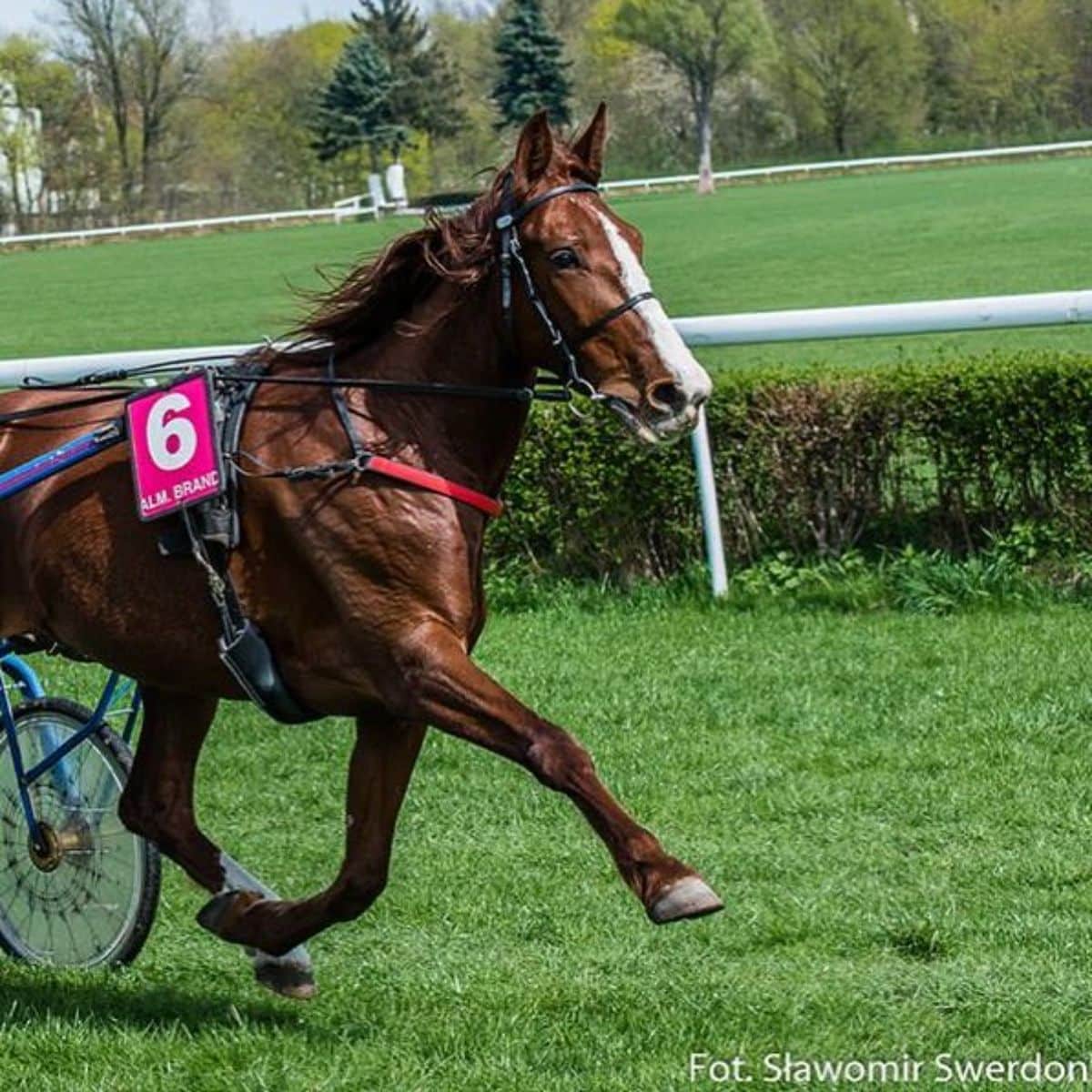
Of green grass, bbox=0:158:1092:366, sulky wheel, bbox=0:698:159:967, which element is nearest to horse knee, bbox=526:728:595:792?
sulky wheel, bbox=0:698:159:967

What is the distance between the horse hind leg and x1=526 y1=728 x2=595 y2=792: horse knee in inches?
38.3

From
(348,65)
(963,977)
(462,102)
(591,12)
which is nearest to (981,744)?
(963,977)

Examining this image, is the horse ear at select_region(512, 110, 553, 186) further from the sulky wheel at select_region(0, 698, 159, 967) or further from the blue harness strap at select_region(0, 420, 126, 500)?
the sulky wheel at select_region(0, 698, 159, 967)

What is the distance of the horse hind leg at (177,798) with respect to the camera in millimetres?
4355

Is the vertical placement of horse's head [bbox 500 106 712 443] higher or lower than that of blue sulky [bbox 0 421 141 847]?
higher

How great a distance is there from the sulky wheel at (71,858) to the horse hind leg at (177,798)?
13 cm

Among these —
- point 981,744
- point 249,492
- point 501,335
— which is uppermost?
point 501,335

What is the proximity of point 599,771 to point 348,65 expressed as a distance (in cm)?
5803

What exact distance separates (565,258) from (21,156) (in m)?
63.6

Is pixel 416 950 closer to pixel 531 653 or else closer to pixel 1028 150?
pixel 531 653

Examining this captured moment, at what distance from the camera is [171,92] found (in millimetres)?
70312

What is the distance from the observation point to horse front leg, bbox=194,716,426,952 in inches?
160

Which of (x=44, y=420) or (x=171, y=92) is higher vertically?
(x=171, y=92)

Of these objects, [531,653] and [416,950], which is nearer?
[416,950]
